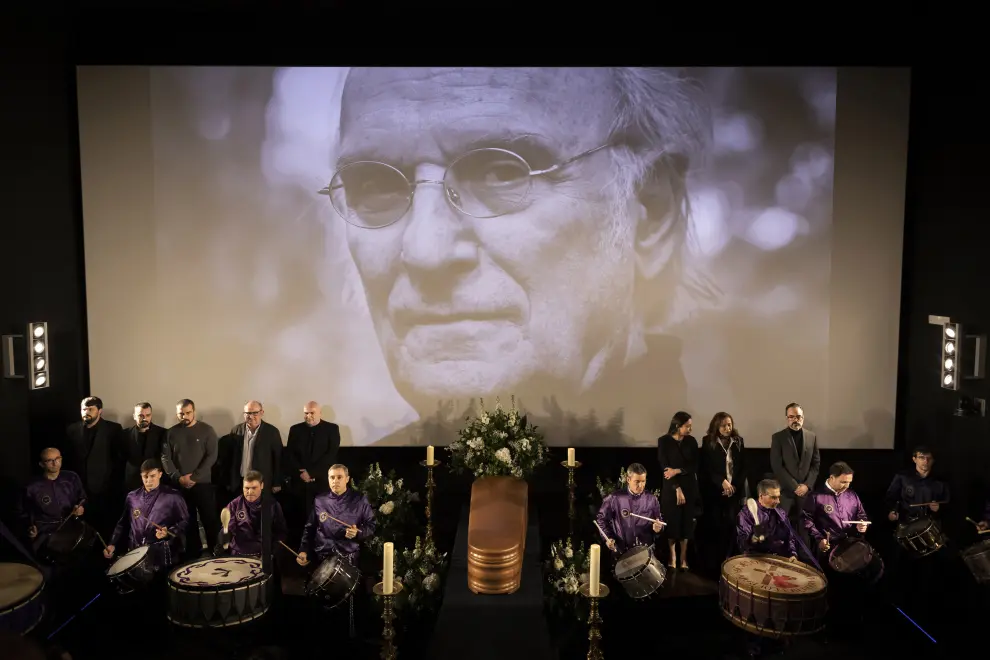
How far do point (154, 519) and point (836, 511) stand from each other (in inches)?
249

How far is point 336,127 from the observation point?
31.2 ft

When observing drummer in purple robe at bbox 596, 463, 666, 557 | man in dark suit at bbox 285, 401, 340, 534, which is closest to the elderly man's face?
man in dark suit at bbox 285, 401, 340, 534

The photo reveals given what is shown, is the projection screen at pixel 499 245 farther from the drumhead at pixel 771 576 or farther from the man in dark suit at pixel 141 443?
the drumhead at pixel 771 576

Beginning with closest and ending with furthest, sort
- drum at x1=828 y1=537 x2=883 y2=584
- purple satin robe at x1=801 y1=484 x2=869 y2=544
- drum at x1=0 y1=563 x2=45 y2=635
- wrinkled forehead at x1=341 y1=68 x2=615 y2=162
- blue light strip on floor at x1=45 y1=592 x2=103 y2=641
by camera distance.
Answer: drum at x1=0 y1=563 x2=45 y2=635
drum at x1=828 y1=537 x2=883 y2=584
blue light strip on floor at x1=45 y1=592 x2=103 y2=641
purple satin robe at x1=801 y1=484 x2=869 y2=544
wrinkled forehead at x1=341 y1=68 x2=615 y2=162

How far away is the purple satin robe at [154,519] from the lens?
Answer: 24.8ft

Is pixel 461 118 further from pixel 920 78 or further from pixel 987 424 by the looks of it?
pixel 987 424

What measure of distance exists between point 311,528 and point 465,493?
8.26ft

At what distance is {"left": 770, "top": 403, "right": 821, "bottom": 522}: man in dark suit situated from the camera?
859 centimetres

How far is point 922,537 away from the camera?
24.6 feet

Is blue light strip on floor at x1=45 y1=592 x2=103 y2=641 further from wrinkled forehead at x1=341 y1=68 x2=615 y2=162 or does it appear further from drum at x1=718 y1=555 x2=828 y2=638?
drum at x1=718 y1=555 x2=828 y2=638

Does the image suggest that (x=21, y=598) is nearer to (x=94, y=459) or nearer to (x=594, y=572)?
(x=94, y=459)

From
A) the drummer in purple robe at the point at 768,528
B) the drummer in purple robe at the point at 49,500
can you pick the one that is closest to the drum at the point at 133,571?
the drummer in purple robe at the point at 49,500

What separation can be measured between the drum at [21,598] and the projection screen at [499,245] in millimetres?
3525

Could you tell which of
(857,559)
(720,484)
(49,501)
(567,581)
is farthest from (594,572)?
(49,501)
